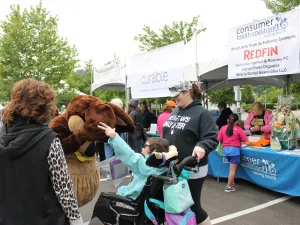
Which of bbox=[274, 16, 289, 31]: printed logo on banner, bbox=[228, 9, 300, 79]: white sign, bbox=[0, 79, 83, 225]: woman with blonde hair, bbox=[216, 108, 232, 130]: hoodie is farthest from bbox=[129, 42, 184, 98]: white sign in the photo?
bbox=[0, 79, 83, 225]: woman with blonde hair

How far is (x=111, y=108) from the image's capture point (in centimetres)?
223

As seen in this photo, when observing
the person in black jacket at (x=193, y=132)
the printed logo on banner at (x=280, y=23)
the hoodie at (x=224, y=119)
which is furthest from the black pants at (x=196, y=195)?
the hoodie at (x=224, y=119)

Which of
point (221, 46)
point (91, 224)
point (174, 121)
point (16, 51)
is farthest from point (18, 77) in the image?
point (174, 121)

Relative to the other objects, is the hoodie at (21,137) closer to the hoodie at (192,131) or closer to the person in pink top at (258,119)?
the hoodie at (192,131)

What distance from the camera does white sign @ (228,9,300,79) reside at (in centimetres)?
420

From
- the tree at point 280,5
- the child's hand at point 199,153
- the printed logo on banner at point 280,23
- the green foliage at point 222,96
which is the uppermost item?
the tree at point 280,5

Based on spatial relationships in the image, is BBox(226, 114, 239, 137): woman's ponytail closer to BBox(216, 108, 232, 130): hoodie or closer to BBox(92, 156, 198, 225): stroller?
BBox(216, 108, 232, 130): hoodie

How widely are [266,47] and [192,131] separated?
2786mm

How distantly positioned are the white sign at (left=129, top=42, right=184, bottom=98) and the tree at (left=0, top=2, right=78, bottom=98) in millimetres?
8887

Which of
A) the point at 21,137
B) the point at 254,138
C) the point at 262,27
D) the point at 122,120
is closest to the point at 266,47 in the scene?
the point at 262,27

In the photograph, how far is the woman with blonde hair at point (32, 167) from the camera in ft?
4.78

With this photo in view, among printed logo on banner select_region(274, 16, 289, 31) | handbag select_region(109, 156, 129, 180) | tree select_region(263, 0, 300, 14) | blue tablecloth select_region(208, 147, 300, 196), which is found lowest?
blue tablecloth select_region(208, 147, 300, 196)

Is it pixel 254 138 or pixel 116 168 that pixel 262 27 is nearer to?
pixel 254 138

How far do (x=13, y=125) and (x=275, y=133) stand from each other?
4.17 m
